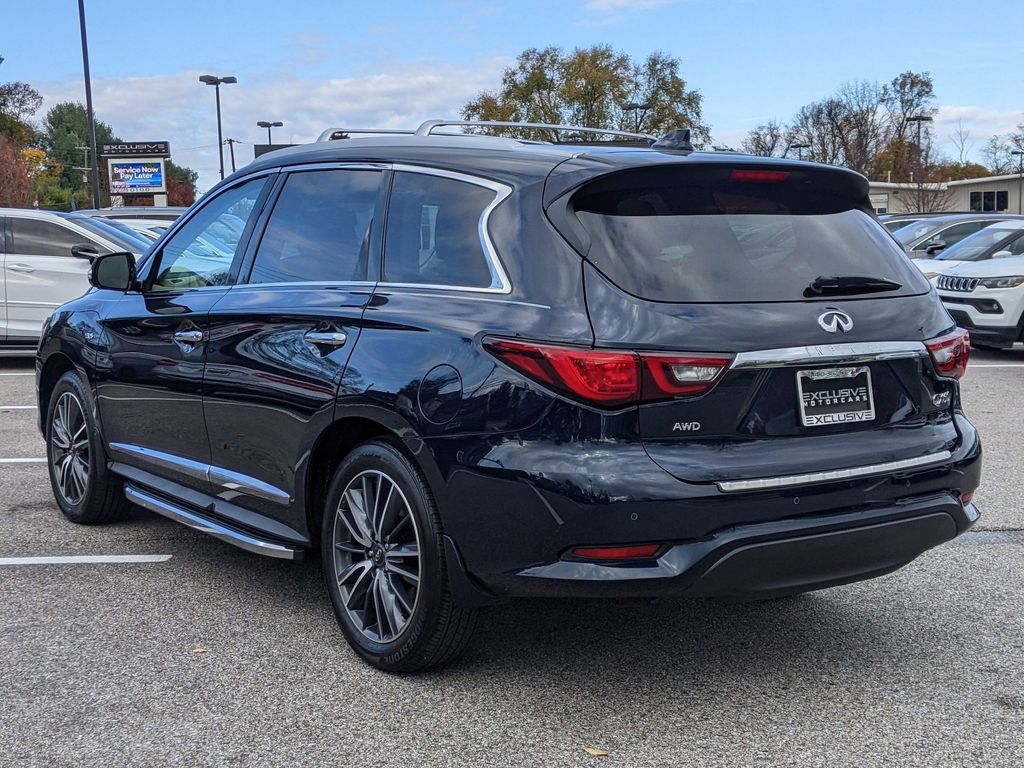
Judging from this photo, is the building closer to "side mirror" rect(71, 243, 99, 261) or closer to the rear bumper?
"side mirror" rect(71, 243, 99, 261)

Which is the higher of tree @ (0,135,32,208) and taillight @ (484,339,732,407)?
tree @ (0,135,32,208)

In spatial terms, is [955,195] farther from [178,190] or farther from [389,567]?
[178,190]

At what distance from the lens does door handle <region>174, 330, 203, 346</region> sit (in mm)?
4816

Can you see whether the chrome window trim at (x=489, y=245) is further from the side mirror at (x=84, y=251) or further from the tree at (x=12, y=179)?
the tree at (x=12, y=179)

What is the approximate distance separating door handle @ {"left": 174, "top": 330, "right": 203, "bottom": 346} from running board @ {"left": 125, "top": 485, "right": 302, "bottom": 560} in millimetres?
720

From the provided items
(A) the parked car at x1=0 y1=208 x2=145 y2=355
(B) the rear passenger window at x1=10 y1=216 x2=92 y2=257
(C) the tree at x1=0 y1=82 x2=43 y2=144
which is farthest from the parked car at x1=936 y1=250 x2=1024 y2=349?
(C) the tree at x1=0 y1=82 x2=43 y2=144

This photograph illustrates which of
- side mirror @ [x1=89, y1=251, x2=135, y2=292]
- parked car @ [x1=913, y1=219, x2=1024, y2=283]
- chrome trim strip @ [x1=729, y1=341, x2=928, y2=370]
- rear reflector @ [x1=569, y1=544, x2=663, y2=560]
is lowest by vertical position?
rear reflector @ [x1=569, y1=544, x2=663, y2=560]

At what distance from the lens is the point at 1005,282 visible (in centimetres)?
1370

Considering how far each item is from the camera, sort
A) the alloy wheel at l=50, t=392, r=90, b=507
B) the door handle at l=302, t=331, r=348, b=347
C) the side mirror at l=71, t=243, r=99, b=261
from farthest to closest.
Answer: the side mirror at l=71, t=243, r=99, b=261 < the alloy wheel at l=50, t=392, r=90, b=507 < the door handle at l=302, t=331, r=348, b=347

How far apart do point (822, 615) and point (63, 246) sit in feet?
36.6

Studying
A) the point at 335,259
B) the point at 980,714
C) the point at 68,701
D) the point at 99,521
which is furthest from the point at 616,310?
the point at 99,521

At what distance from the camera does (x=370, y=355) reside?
3.89 meters

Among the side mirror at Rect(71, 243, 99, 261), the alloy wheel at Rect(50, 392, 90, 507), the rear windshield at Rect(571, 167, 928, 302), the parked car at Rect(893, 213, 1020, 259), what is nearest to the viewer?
the rear windshield at Rect(571, 167, 928, 302)

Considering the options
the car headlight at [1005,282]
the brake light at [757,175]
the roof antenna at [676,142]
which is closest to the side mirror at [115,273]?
the roof antenna at [676,142]
